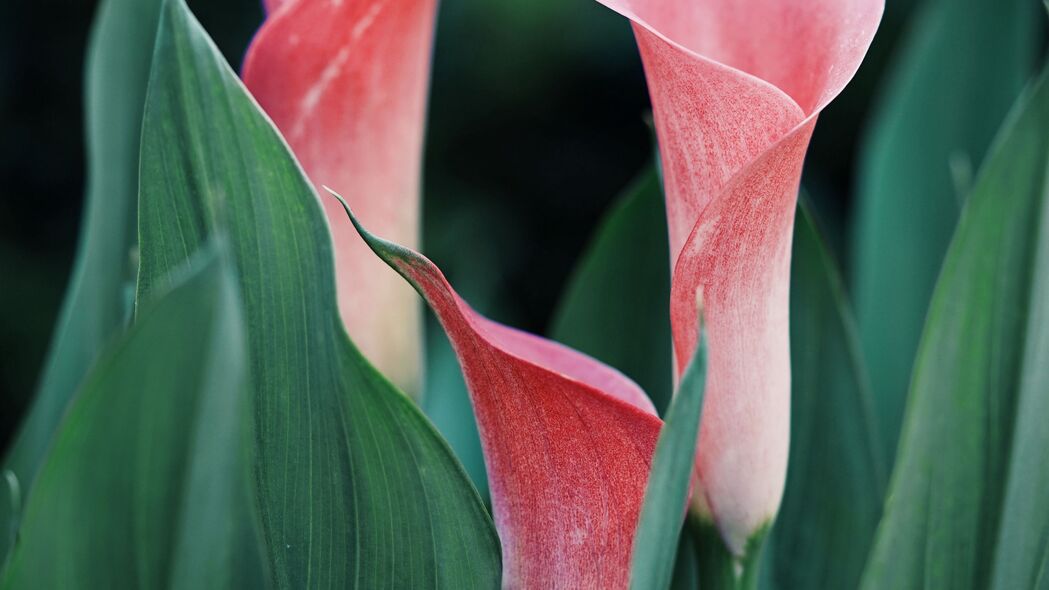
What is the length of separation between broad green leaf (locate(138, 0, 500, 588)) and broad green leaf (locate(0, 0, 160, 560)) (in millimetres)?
118

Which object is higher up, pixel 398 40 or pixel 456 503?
pixel 398 40

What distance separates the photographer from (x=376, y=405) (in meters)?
0.23

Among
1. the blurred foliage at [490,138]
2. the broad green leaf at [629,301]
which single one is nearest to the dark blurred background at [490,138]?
the blurred foliage at [490,138]

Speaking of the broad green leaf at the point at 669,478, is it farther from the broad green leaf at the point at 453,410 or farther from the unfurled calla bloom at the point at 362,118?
the broad green leaf at the point at 453,410

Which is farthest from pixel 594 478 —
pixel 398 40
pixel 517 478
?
pixel 398 40

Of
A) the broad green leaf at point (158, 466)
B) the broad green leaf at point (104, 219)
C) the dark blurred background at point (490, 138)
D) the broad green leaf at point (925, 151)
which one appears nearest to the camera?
the broad green leaf at point (158, 466)

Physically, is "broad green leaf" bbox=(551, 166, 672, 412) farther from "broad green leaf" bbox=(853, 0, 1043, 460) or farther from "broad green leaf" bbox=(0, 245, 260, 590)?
"broad green leaf" bbox=(0, 245, 260, 590)

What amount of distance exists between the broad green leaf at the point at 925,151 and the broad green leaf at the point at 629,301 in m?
0.11

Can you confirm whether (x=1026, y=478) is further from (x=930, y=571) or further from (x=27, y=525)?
(x=27, y=525)

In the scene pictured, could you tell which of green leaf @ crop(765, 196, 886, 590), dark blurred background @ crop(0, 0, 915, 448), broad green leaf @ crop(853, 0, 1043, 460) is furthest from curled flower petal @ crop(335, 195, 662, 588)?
dark blurred background @ crop(0, 0, 915, 448)

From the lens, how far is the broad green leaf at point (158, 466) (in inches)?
6.8

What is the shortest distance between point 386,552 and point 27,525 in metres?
0.08

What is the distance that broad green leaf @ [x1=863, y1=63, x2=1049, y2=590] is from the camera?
0.82 ft

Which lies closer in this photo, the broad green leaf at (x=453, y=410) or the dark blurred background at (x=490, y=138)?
the broad green leaf at (x=453, y=410)
